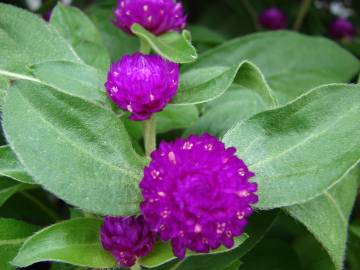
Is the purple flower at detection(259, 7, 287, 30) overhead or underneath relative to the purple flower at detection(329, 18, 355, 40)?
overhead

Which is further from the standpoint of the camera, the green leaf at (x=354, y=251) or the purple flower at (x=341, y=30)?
the purple flower at (x=341, y=30)

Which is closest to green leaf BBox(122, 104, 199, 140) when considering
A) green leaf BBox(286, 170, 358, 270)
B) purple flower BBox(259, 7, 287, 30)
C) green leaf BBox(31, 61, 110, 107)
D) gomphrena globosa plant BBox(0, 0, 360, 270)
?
gomphrena globosa plant BBox(0, 0, 360, 270)

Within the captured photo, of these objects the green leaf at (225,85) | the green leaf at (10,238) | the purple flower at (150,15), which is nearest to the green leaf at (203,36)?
the purple flower at (150,15)

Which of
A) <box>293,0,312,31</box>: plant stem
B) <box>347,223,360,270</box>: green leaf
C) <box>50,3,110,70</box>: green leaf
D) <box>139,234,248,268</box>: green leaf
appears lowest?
<box>347,223,360,270</box>: green leaf

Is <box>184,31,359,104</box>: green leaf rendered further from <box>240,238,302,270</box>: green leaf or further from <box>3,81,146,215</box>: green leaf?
<box>3,81,146,215</box>: green leaf

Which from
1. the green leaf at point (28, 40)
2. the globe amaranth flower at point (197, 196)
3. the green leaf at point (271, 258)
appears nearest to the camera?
the globe amaranth flower at point (197, 196)

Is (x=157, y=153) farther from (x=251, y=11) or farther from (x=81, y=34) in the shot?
(x=251, y=11)

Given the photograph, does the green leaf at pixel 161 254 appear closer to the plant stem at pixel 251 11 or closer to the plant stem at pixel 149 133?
the plant stem at pixel 149 133
